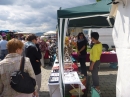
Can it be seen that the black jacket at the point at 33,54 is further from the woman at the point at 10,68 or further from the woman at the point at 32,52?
the woman at the point at 10,68

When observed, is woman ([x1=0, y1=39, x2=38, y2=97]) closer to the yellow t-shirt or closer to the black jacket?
the black jacket

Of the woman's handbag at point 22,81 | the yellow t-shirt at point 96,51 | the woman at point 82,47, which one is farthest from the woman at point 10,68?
the woman at point 82,47

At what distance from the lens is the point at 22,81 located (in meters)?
2.36

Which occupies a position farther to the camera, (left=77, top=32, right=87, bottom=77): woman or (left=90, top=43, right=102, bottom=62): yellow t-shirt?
(left=77, top=32, right=87, bottom=77): woman

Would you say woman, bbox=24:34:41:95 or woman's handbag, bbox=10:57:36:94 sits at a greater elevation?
woman, bbox=24:34:41:95

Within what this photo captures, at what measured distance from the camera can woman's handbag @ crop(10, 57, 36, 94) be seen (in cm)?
230

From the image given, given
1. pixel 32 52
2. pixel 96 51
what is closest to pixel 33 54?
pixel 32 52

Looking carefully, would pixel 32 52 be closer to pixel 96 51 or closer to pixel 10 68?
pixel 96 51

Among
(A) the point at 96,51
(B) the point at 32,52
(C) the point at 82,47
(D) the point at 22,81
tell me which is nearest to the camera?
(D) the point at 22,81

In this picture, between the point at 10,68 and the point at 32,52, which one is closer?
the point at 10,68

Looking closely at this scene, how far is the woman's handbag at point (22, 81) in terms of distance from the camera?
2305mm

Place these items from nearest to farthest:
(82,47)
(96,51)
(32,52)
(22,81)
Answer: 1. (22,81)
2. (32,52)
3. (96,51)
4. (82,47)

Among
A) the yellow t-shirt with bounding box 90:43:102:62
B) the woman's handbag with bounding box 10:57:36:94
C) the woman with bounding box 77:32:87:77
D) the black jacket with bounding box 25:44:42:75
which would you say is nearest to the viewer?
the woman's handbag with bounding box 10:57:36:94

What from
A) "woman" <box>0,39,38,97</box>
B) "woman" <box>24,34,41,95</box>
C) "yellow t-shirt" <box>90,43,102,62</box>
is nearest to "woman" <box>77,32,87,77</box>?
"yellow t-shirt" <box>90,43,102,62</box>
